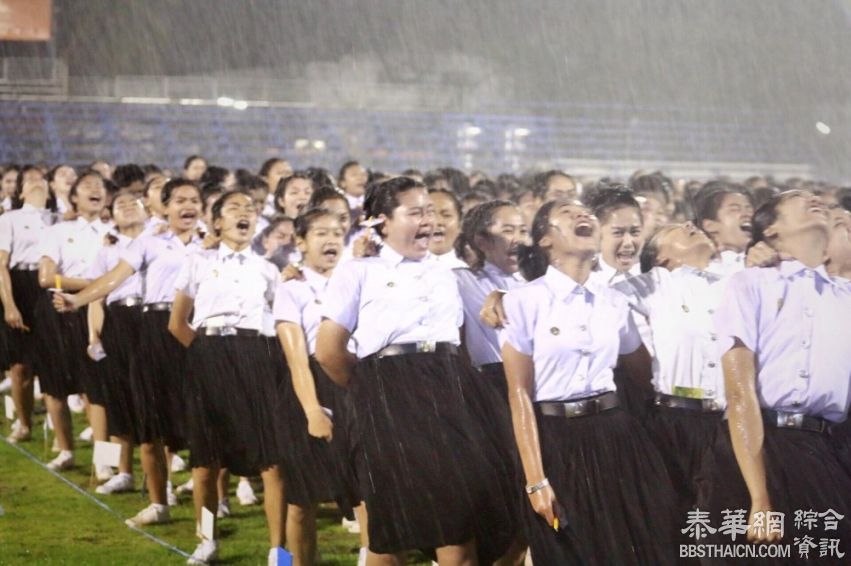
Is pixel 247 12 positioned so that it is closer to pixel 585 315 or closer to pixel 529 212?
pixel 529 212

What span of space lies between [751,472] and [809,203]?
596 mm

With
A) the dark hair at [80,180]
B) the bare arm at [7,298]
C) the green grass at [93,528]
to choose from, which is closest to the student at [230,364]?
the green grass at [93,528]

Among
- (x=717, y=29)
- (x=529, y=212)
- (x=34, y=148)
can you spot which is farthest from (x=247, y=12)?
(x=717, y=29)

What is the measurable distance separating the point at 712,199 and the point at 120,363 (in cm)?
223

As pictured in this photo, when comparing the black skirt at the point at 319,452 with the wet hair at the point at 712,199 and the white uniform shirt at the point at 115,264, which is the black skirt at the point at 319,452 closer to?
the white uniform shirt at the point at 115,264

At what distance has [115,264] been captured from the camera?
152 inches

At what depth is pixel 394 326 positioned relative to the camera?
281 cm

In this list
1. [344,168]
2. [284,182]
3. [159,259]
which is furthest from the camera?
[159,259]

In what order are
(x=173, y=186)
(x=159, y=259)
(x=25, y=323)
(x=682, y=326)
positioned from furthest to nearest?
(x=25, y=323) < (x=159, y=259) < (x=173, y=186) < (x=682, y=326)

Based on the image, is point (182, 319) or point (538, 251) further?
point (182, 319)

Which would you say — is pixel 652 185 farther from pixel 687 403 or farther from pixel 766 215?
pixel 687 403

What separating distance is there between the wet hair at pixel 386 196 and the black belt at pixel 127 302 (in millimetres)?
1245

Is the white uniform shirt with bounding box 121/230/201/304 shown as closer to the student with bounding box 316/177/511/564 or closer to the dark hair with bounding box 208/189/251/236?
the dark hair with bounding box 208/189/251/236

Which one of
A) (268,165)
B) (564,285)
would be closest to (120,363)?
(268,165)
